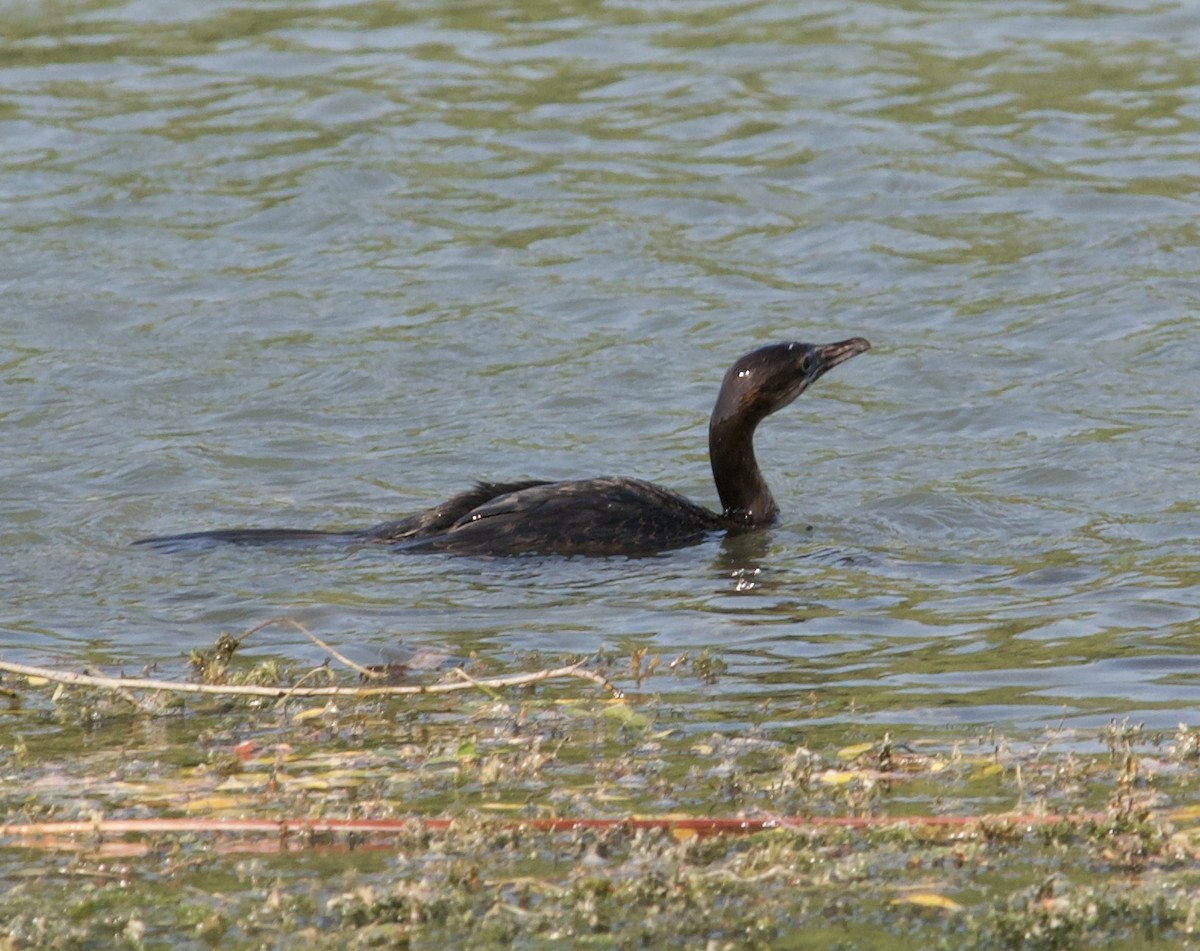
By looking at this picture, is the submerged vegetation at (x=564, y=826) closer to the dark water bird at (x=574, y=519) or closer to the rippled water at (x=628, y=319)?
the rippled water at (x=628, y=319)

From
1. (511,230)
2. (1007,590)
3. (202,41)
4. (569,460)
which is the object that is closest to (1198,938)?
(1007,590)

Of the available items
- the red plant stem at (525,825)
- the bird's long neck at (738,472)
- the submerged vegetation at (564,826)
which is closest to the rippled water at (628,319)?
the bird's long neck at (738,472)

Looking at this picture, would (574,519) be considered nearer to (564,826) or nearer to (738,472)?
(738,472)

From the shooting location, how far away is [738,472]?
9930 millimetres

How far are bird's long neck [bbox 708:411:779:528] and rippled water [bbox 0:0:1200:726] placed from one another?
293 mm

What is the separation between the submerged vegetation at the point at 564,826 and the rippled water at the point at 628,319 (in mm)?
836

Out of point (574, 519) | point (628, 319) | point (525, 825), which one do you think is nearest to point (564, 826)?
point (525, 825)

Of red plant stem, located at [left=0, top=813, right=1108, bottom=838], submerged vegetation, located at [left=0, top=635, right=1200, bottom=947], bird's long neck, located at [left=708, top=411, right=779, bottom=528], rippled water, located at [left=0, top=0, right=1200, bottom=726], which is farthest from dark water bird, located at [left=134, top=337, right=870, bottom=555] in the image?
red plant stem, located at [left=0, top=813, right=1108, bottom=838]

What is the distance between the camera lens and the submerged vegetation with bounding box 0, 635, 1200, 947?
4.38m

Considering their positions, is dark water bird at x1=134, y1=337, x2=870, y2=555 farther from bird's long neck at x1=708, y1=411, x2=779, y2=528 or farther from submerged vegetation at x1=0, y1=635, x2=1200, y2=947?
submerged vegetation at x1=0, y1=635, x2=1200, y2=947

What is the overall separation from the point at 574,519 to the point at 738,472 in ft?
3.43

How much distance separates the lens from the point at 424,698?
6.52 metres

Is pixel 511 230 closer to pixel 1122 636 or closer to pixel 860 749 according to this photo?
pixel 1122 636

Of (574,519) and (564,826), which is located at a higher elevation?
(564,826)
